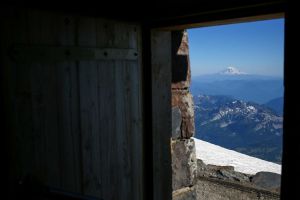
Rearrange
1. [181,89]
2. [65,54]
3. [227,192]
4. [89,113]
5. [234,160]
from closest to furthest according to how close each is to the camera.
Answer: [65,54] → [89,113] → [181,89] → [227,192] → [234,160]

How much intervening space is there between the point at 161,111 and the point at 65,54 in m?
1.00

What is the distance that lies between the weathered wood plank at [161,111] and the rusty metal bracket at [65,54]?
24 centimetres

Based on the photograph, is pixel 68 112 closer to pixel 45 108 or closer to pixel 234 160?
pixel 45 108

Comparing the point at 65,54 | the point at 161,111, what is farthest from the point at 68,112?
the point at 161,111

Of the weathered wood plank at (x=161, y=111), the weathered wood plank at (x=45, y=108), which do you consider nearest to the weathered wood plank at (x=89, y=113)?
the weathered wood plank at (x=45, y=108)

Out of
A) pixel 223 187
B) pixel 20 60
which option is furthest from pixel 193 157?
pixel 223 187

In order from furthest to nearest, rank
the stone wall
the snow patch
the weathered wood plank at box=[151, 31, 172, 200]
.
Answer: the snow patch < the stone wall < the weathered wood plank at box=[151, 31, 172, 200]

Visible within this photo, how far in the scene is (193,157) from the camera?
3234 millimetres

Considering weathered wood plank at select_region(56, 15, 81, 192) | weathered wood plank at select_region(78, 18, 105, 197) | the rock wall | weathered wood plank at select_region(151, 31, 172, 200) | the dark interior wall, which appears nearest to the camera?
the dark interior wall

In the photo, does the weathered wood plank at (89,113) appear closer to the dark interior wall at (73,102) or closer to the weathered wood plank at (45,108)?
the dark interior wall at (73,102)

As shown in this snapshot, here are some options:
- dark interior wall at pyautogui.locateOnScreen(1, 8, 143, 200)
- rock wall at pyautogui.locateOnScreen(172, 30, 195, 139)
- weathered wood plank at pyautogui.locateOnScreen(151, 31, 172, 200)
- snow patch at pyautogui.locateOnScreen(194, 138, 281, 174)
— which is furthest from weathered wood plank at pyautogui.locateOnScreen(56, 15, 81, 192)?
snow patch at pyautogui.locateOnScreen(194, 138, 281, 174)

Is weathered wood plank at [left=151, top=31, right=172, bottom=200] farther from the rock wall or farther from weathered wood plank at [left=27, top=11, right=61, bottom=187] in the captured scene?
weathered wood plank at [left=27, top=11, right=61, bottom=187]

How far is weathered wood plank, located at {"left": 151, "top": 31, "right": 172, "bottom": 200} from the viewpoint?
2.62m

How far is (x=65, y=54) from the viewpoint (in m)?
2.01
